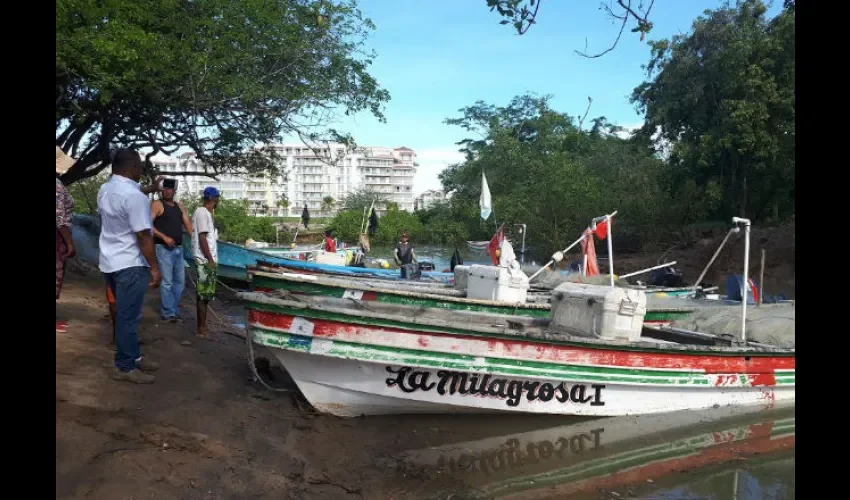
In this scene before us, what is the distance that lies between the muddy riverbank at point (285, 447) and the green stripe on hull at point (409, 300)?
81.0 inches

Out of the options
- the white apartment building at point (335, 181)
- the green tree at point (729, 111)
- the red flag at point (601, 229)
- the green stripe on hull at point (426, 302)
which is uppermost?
the white apartment building at point (335, 181)

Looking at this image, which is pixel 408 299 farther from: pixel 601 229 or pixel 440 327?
pixel 601 229

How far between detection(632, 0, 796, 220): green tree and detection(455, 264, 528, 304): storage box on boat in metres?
15.8

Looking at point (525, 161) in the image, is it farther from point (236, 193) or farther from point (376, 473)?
point (236, 193)

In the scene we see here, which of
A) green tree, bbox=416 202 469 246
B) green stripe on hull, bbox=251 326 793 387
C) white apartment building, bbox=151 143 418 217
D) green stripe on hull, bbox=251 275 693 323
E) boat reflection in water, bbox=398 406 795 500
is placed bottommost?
boat reflection in water, bbox=398 406 795 500

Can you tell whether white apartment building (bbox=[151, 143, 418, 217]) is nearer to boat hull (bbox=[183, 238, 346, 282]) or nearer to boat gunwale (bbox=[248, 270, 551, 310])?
boat hull (bbox=[183, 238, 346, 282])

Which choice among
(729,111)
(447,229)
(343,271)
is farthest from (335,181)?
(343,271)

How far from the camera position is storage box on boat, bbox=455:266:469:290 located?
10.1 meters

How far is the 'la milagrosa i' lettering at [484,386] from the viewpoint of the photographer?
238 inches

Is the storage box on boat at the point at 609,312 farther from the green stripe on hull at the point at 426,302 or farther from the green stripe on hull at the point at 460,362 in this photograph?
the green stripe on hull at the point at 426,302

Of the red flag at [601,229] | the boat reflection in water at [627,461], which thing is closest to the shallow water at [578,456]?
the boat reflection in water at [627,461]

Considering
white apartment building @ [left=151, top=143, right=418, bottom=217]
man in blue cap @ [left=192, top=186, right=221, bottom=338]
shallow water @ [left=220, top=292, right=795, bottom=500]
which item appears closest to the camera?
shallow water @ [left=220, top=292, right=795, bottom=500]

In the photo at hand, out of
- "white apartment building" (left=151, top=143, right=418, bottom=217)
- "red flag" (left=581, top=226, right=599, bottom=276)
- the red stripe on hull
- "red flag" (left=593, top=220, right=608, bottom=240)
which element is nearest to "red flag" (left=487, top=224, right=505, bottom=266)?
"red flag" (left=581, top=226, right=599, bottom=276)

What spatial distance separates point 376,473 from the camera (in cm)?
491
